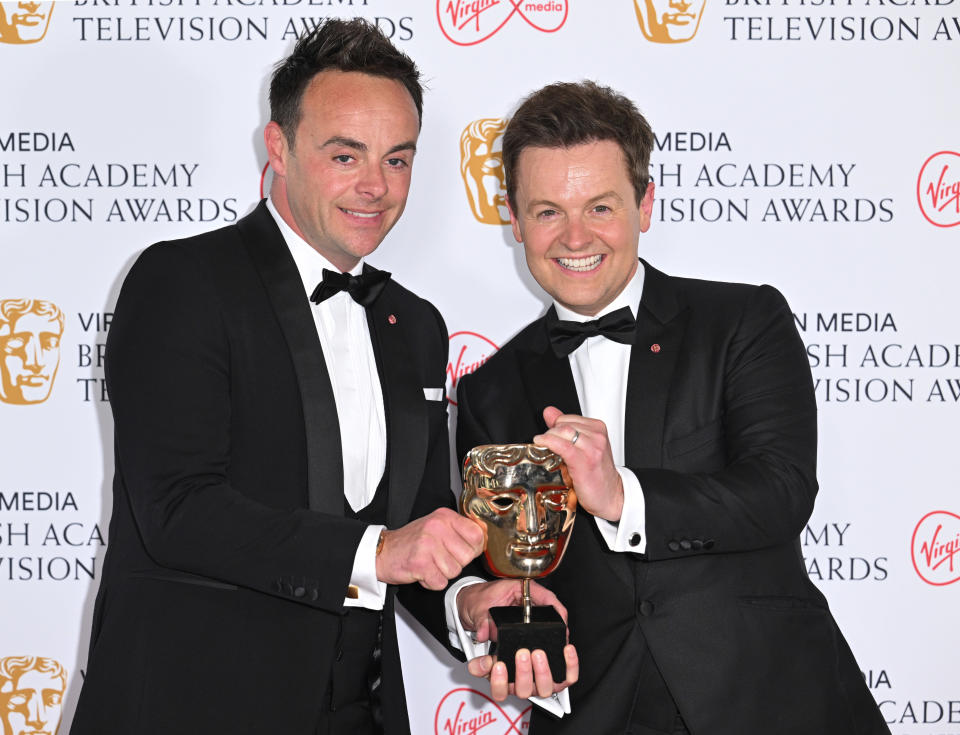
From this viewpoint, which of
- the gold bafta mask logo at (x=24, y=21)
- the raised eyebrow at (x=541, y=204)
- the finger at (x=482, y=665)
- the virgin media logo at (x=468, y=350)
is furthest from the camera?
the virgin media logo at (x=468, y=350)

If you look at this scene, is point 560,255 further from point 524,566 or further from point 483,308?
point 483,308

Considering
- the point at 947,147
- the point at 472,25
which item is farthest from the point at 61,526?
the point at 947,147

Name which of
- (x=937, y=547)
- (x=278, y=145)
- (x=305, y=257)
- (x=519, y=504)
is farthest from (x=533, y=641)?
(x=937, y=547)

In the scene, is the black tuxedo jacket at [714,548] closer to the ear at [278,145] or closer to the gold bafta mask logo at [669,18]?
the ear at [278,145]

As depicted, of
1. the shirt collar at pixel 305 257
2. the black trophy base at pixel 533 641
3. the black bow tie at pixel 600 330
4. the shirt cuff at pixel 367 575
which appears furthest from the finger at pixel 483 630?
the shirt collar at pixel 305 257

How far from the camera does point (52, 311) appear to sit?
3219mm

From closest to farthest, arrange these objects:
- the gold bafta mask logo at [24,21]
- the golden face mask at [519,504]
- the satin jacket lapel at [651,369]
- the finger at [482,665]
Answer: the golden face mask at [519,504]
the finger at [482,665]
the satin jacket lapel at [651,369]
the gold bafta mask logo at [24,21]

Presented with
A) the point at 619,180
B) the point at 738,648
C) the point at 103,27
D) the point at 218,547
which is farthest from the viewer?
the point at 103,27

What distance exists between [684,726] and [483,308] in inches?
60.3

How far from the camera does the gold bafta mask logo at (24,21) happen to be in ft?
10.4

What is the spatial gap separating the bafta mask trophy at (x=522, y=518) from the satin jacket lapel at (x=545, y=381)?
0.34 metres

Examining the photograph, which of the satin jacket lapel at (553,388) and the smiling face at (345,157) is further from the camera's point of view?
the smiling face at (345,157)

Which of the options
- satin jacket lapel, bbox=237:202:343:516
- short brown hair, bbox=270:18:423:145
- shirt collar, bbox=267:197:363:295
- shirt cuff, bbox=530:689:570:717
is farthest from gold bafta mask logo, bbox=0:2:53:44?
shirt cuff, bbox=530:689:570:717

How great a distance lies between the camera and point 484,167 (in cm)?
325
